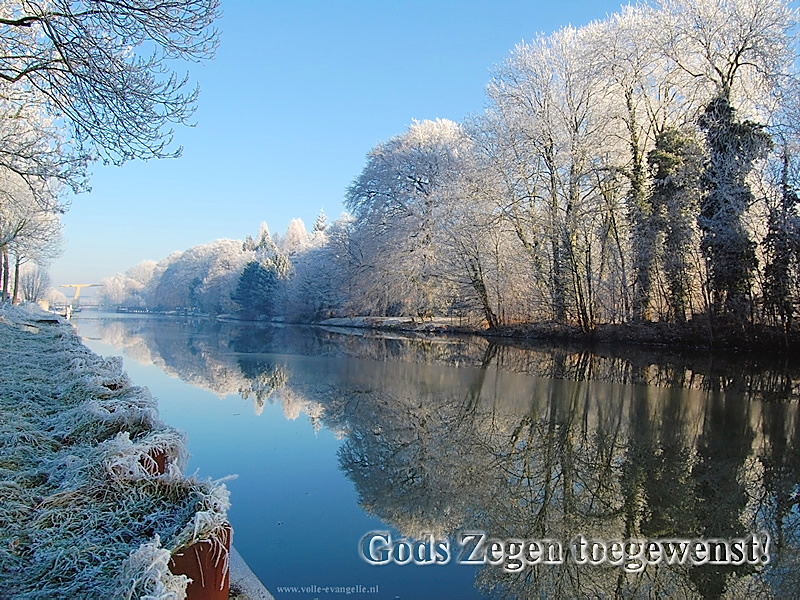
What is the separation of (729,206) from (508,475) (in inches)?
523

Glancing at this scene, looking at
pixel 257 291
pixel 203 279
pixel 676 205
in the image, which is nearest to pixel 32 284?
pixel 257 291

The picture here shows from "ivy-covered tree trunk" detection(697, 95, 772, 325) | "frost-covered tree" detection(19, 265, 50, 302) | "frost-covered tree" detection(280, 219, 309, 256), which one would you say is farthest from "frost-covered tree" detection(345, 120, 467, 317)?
"frost-covered tree" detection(280, 219, 309, 256)

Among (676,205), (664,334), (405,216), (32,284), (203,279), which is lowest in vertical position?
(664,334)

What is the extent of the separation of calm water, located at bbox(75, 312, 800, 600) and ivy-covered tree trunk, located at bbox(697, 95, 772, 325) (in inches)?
231

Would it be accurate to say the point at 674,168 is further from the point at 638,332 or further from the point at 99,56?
the point at 99,56

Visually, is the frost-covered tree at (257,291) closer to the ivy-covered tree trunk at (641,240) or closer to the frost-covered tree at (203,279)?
the frost-covered tree at (203,279)

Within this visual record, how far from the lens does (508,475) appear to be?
429cm

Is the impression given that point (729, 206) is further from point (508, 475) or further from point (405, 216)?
point (405, 216)

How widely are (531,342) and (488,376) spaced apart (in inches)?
355

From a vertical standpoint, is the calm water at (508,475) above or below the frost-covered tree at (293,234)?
below

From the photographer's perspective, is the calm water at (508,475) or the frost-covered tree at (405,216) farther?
the frost-covered tree at (405,216)

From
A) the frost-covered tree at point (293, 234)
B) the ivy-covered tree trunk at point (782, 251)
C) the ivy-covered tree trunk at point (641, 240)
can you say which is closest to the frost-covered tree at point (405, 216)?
the ivy-covered tree trunk at point (641, 240)

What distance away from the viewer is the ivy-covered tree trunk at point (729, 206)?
14141mm

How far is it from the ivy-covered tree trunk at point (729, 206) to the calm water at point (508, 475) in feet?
19.2
